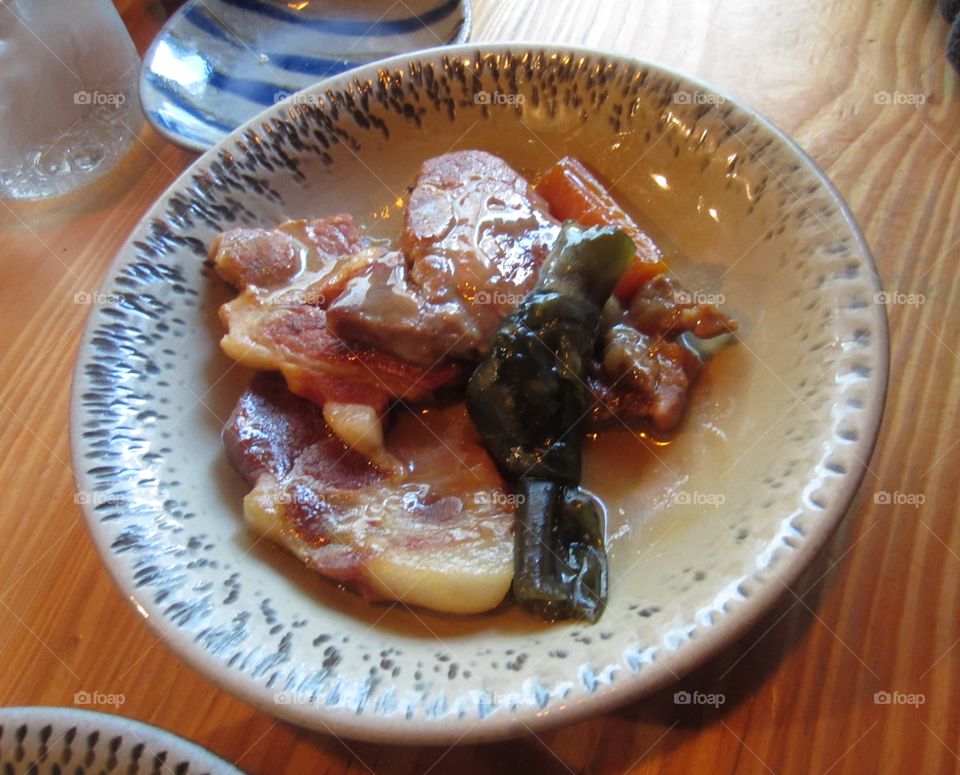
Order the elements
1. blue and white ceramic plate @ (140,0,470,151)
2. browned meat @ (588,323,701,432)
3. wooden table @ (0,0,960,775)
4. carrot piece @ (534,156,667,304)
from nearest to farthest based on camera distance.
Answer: wooden table @ (0,0,960,775), browned meat @ (588,323,701,432), carrot piece @ (534,156,667,304), blue and white ceramic plate @ (140,0,470,151)

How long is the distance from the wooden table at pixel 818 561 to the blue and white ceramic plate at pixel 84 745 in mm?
192

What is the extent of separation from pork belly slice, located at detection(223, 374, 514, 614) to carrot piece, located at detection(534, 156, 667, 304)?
47 centimetres

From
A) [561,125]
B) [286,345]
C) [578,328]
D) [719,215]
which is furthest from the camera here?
[561,125]

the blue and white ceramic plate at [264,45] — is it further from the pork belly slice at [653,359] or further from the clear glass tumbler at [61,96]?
the pork belly slice at [653,359]

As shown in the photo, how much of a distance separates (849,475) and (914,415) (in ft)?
1.40

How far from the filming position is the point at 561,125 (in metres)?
1.86

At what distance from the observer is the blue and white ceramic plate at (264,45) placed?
2271mm

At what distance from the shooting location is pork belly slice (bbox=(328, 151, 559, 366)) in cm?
146

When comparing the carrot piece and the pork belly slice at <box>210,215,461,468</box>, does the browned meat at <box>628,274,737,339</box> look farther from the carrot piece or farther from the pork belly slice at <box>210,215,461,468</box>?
the pork belly slice at <box>210,215,461,468</box>

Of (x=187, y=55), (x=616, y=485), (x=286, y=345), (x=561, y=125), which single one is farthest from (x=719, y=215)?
(x=187, y=55)

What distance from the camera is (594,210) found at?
1683 millimetres

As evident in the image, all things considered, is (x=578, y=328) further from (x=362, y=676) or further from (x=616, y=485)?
(x=362, y=676)

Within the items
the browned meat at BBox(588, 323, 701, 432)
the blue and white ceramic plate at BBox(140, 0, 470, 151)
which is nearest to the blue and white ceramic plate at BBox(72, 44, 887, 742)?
the browned meat at BBox(588, 323, 701, 432)

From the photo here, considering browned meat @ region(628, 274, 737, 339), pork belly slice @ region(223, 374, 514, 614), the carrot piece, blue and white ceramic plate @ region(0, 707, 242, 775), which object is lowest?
blue and white ceramic plate @ region(0, 707, 242, 775)
